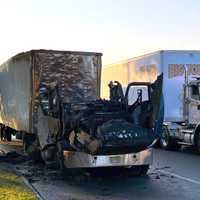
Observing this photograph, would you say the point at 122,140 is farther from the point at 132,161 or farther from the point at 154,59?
the point at 154,59

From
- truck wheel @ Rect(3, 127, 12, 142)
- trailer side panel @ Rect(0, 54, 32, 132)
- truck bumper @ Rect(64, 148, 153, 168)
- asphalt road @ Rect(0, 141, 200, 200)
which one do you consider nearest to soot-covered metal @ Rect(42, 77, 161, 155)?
truck bumper @ Rect(64, 148, 153, 168)

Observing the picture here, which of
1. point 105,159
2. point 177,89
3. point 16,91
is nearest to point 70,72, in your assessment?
point 16,91

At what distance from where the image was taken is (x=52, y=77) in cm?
1708

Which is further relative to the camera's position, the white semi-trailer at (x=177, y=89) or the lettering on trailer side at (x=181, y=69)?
the lettering on trailer side at (x=181, y=69)

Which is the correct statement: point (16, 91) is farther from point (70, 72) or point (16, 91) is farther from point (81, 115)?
point (81, 115)

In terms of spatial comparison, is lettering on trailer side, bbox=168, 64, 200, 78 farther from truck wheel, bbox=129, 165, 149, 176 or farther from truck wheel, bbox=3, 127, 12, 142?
truck wheel, bbox=129, 165, 149, 176

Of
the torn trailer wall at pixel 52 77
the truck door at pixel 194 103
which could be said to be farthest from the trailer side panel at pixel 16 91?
the truck door at pixel 194 103

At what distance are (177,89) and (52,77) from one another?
6946mm

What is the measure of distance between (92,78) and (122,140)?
591 centimetres

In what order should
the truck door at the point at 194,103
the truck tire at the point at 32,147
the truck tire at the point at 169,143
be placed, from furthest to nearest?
the truck tire at the point at 169,143 → the truck door at the point at 194,103 → the truck tire at the point at 32,147

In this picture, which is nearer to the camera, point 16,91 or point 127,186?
point 127,186

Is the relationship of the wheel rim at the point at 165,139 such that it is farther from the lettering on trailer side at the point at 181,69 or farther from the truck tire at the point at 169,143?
the lettering on trailer side at the point at 181,69

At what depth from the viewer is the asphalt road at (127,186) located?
1101cm

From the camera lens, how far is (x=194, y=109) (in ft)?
68.4
